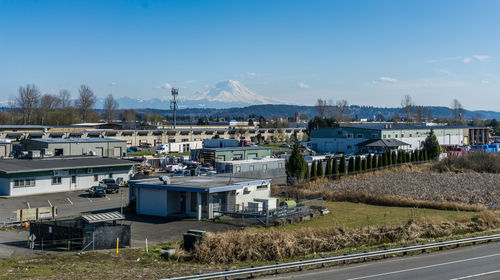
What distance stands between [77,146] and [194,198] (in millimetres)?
29944

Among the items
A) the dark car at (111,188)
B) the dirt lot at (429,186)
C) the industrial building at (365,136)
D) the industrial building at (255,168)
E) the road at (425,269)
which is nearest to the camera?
the road at (425,269)

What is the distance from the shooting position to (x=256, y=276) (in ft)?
51.5

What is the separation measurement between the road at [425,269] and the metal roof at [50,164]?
28633 mm

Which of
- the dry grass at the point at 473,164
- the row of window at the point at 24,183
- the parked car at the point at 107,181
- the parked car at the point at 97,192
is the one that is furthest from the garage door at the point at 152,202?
the dry grass at the point at 473,164

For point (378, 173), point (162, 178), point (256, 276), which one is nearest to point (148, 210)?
point (162, 178)

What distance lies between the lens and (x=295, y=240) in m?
19.7

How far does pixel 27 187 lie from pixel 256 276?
28126 millimetres

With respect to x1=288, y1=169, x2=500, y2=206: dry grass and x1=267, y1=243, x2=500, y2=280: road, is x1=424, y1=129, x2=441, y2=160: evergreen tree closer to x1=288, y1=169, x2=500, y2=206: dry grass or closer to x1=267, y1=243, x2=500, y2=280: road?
x1=288, y1=169, x2=500, y2=206: dry grass

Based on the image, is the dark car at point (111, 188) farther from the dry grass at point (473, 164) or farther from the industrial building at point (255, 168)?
the dry grass at point (473, 164)

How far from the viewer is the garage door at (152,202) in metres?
29.6

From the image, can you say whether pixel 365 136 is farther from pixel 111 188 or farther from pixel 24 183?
pixel 24 183

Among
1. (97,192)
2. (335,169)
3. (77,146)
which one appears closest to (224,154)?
(335,169)

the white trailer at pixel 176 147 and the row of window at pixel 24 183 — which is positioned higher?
the white trailer at pixel 176 147

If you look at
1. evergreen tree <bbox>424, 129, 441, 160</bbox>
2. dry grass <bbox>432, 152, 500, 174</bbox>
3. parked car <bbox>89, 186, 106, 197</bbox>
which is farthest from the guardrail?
evergreen tree <bbox>424, 129, 441, 160</bbox>
